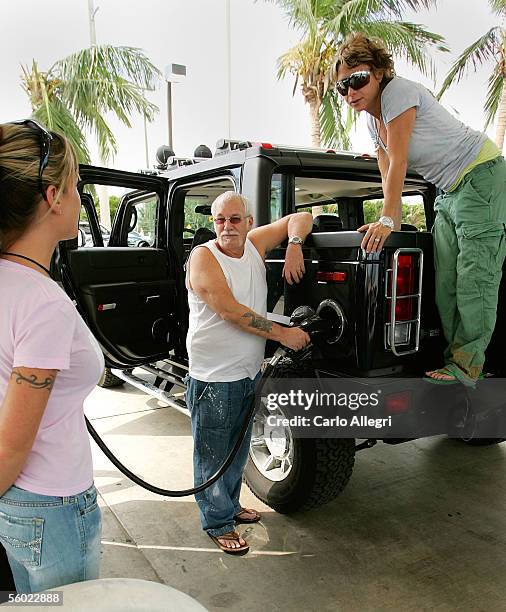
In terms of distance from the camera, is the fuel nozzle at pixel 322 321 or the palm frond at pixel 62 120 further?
the palm frond at pixel 62 120

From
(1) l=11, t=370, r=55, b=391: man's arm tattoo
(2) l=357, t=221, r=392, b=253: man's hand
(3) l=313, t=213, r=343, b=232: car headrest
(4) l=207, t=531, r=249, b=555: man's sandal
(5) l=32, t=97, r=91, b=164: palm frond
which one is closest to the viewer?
(1) l=11, t=370, r=55, b=391: man's arm tattoo

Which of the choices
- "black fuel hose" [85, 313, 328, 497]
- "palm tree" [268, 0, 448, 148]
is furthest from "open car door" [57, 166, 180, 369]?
"palm tree" [268, 0, 448, 148]

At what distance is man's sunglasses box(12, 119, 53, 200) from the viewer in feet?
3.68

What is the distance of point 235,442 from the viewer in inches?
107

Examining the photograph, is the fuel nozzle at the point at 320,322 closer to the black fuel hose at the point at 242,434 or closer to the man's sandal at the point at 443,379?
the black fuel hose at the point at 242,434

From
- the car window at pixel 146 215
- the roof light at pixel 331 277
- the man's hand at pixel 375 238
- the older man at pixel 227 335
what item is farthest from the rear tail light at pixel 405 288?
the car window at pixel 146 215

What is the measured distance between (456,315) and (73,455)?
191cm

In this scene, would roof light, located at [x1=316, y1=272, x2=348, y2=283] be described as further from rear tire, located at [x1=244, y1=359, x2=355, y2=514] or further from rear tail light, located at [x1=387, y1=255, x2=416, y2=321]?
rear tire, located at [x1=244, y1=359, x2=355, y2=514]

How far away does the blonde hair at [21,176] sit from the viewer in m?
1.10

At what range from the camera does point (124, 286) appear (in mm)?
3709

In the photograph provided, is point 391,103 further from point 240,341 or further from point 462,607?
point 462,607

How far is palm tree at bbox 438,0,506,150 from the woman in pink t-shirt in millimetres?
14625

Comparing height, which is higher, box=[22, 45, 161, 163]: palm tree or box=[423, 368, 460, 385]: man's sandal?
box=[22, 45, 161, 163]: palm tree

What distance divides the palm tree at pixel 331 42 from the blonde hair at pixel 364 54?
11.3m
